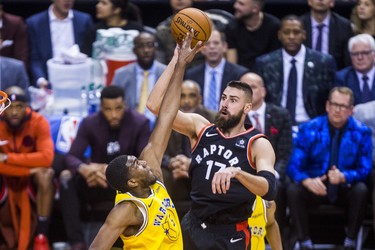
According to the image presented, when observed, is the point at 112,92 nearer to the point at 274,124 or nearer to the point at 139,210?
the point at 274,124

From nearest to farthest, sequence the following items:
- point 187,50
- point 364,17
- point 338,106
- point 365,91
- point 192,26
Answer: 1. point 187,50
2. point 192,26
3. point 338,106
4. point 365,91
5. point 364,17

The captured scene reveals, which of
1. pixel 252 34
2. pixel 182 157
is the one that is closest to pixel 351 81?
pixel 252 34

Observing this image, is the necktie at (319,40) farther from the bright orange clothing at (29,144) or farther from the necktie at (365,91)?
the bright orange clothing at (29,144)

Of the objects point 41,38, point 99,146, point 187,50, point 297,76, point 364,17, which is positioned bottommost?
point 99,146

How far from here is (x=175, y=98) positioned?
259 inches

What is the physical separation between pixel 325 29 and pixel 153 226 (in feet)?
15.8

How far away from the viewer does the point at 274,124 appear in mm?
9234

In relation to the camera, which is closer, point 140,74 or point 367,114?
point 367,114

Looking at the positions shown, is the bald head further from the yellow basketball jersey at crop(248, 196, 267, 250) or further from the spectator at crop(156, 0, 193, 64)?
the yellow basketball jersey at crop(248, 196, 267, 250)

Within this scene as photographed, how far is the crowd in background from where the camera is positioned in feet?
29.7

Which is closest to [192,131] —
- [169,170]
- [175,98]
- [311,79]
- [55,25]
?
[175,98]

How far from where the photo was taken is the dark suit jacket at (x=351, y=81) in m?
9.74

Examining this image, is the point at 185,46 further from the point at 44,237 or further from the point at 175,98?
the point at 44,237

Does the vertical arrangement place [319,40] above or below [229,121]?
below
